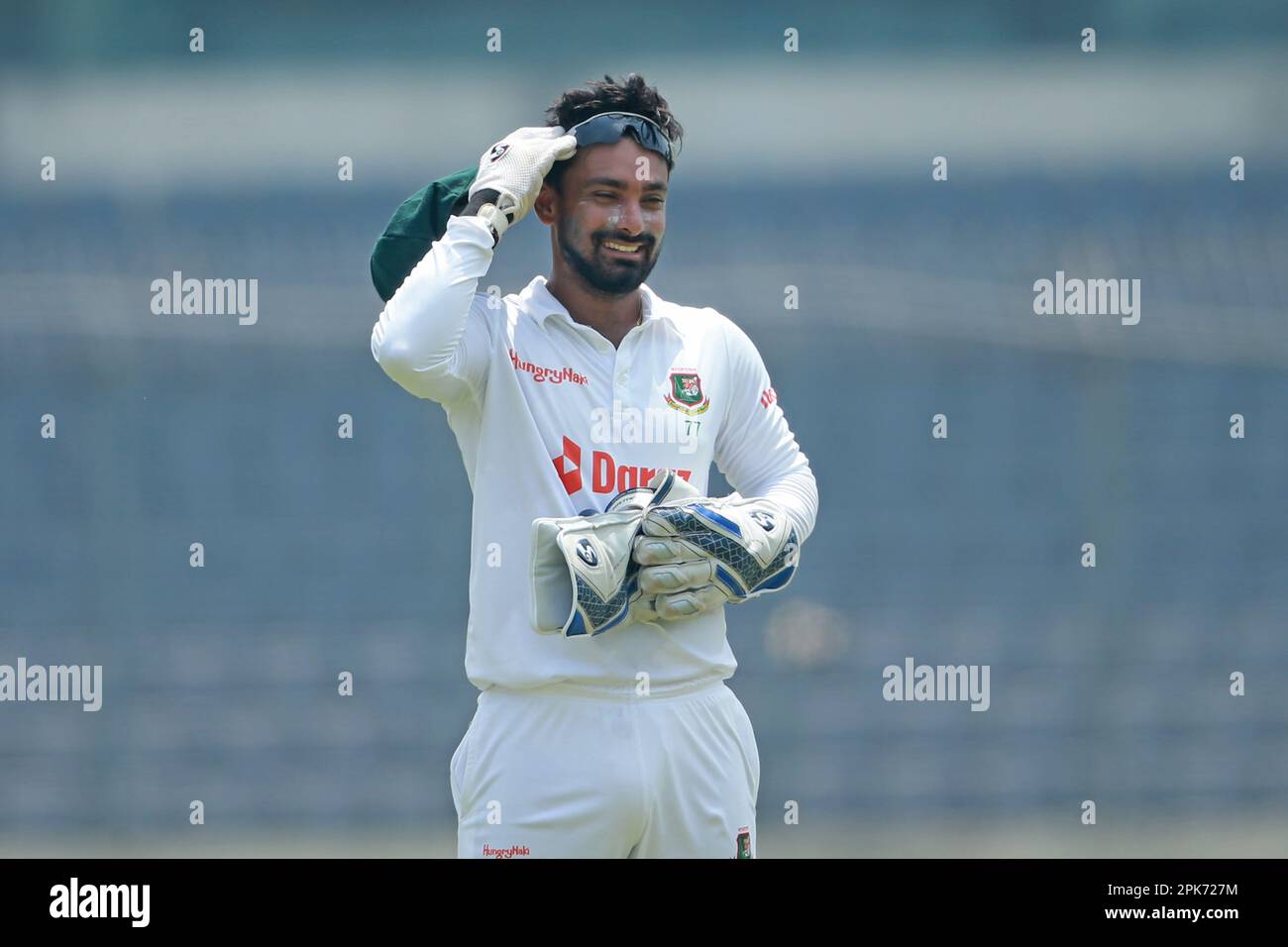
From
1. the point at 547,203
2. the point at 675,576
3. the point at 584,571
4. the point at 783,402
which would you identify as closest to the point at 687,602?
the point at 675,576

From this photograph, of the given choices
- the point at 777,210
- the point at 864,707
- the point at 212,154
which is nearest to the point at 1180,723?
the point at 864,707

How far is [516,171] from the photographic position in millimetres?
1906

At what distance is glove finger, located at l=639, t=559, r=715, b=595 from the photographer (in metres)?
1.87

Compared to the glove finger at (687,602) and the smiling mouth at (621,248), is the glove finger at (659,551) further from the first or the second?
the smiling mouth at (621,248)

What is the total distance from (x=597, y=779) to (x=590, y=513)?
0.36 meters

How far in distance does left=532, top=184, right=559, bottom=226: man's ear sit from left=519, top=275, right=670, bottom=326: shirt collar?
0.09 meters

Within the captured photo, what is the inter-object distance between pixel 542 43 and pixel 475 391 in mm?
2443

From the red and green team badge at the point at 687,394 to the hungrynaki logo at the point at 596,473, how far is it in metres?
0.12

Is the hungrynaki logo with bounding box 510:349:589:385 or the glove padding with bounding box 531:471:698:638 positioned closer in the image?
the glove padding with bounding box 531:471:698:638

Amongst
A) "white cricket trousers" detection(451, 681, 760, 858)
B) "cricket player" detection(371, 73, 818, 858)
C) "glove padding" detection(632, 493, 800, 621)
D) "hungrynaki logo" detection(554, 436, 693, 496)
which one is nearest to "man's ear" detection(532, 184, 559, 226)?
"cricket player" detection(371, 73, 818, 858)

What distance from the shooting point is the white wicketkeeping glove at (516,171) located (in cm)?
189

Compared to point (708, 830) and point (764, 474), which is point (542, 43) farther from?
point (708, 830)

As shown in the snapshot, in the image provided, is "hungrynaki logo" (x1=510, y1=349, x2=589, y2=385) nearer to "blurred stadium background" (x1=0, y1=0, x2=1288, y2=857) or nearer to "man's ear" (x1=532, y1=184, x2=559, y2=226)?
"man's ear" (x1=532, y1=184, x2=559, y2=226)

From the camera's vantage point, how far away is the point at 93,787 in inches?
154
